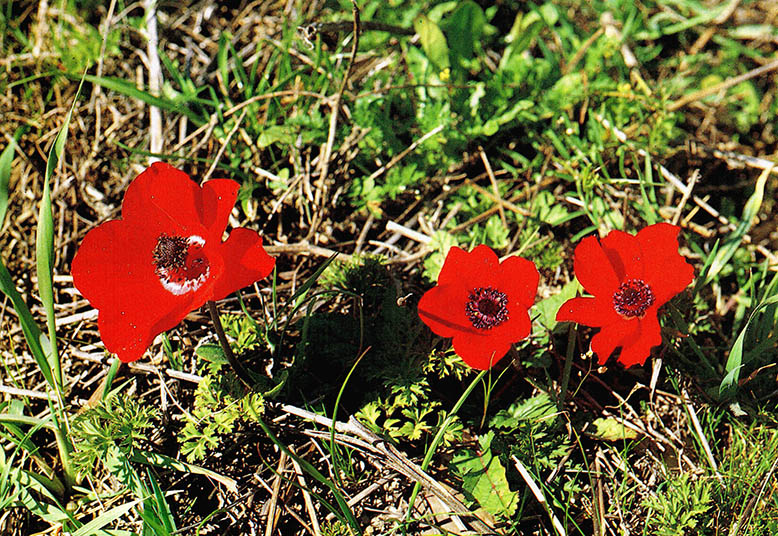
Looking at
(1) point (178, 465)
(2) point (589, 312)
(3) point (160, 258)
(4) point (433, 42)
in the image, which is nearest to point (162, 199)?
(3) point (160, 258)

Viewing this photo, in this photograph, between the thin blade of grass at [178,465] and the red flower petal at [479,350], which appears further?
the thin blade of grass at [178,465]

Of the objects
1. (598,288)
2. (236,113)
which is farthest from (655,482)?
(236,113)

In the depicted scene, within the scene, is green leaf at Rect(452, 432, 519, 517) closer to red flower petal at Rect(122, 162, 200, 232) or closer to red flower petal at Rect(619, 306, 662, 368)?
red flower petal at Rect(619, 306, 662, 368)

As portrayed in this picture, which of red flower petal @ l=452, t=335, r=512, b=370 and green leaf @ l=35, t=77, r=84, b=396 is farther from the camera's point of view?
green leaf @ l=35, t=77, r=84, b=396

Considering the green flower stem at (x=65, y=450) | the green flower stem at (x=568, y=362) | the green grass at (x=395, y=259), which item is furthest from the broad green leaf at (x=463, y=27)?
the green flower stem at (x=65, y=450)

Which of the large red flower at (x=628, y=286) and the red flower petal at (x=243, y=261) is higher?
the red flower petal at (x=243, y=261)

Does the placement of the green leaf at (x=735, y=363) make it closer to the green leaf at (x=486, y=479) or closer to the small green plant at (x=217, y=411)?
the green leaf at (x=486, y=479)

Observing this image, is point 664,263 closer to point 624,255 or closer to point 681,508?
point 624,255

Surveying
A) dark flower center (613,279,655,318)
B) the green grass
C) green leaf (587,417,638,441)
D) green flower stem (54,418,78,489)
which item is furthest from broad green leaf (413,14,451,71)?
green flower stem (54,418,78,489)
